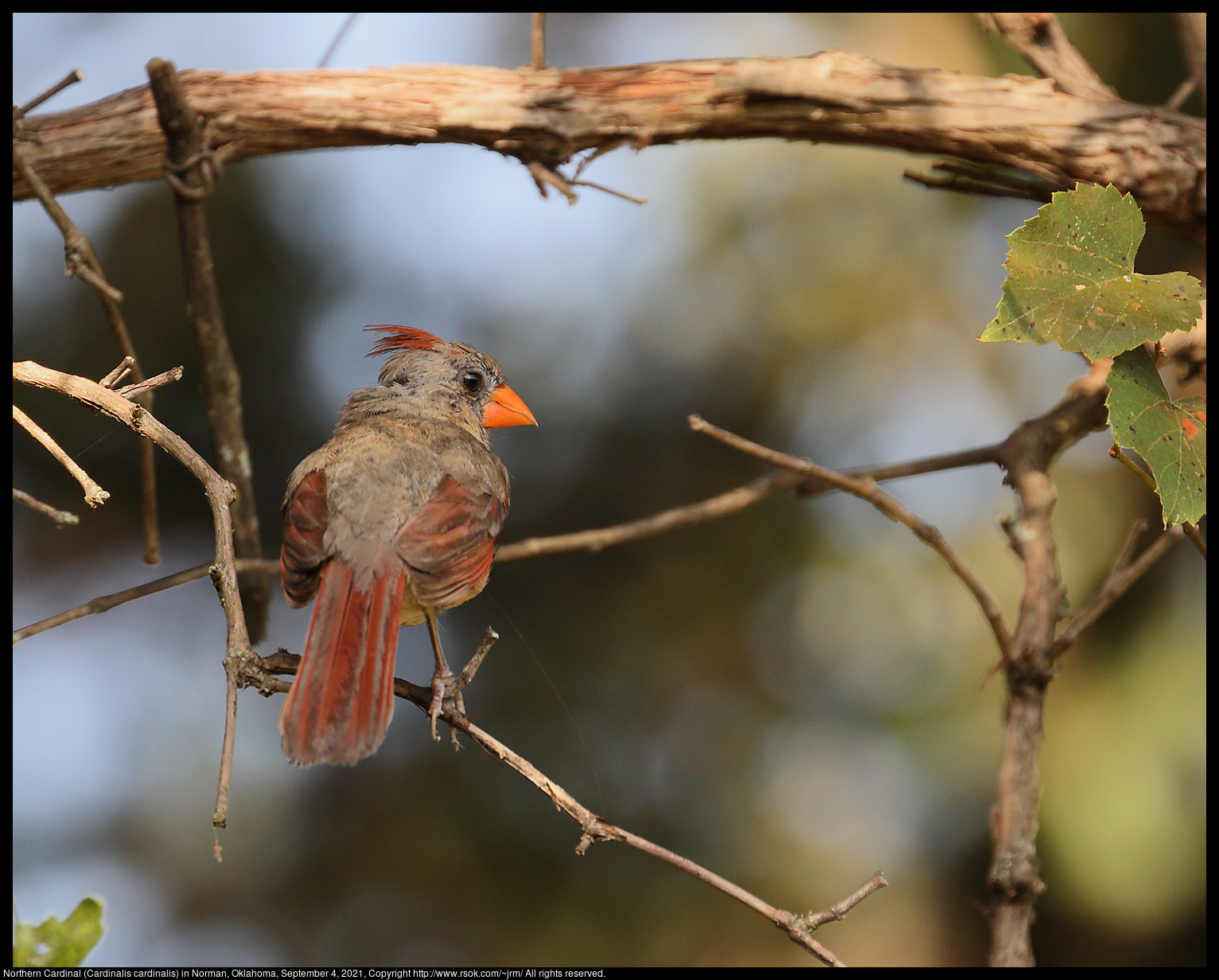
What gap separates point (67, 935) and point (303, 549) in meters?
0.67

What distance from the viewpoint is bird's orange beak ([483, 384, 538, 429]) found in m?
2.46

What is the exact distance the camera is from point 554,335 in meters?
4.26

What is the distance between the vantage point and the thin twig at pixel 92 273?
1.99 metres

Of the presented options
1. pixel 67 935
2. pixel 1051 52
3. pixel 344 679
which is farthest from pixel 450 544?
pixel 1051 52

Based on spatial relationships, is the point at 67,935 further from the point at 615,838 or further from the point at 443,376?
the point at 443,376

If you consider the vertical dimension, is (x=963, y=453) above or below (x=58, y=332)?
below

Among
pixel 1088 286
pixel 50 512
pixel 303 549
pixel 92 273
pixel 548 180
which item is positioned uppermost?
pixel 548 180

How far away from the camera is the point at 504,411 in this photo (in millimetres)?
2475

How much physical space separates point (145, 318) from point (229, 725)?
9.64 feet

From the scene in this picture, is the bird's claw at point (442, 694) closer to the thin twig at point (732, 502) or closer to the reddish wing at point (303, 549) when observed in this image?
the reddish wing at point (303, 549)

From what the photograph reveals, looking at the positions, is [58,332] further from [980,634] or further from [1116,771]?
[1116,771]

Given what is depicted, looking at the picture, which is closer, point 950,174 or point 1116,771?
point 950,174

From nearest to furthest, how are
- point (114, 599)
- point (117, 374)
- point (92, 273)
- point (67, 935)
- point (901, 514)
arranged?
point (67, 935) < point (117, 374) < point (114, 599) < point (92, 273) < point (901, 514)
